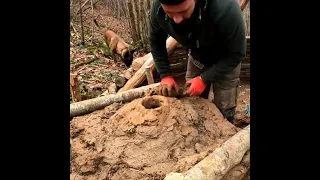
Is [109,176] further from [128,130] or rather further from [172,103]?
[172,103]

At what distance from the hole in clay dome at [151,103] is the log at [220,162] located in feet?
2.48

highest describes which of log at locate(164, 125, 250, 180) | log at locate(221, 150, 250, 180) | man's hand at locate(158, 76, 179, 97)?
man's hand at locate(158, 76, 179, 97)

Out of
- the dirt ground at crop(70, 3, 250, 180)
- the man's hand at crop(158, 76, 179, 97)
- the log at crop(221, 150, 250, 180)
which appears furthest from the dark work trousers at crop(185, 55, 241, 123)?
the log at crop(221, 150, 250, 180)

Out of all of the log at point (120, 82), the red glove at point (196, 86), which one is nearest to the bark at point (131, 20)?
the log at point (120, 82)

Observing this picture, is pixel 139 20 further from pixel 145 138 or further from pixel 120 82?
pixel 145 138

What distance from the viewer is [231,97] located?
3.46 meters

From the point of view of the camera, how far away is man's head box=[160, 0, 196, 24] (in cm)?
229

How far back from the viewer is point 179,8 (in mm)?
2338

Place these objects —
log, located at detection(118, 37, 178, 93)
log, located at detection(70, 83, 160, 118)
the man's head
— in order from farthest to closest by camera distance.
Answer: log, located at detection(118, 37, 178, 93) < log, located at detection(70, 83, 160, 118) < the man's head

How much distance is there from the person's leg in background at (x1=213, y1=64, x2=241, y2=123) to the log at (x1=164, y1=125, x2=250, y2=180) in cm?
80

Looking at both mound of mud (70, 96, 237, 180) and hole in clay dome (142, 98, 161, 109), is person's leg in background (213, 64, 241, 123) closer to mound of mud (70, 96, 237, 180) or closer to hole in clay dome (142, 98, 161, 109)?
mound of mud (70, 96, 237, 180)

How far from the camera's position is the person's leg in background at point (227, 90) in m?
3.36

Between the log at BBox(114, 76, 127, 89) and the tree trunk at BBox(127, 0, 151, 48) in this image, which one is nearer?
the log at BBox(114, 76, 127, 89)
